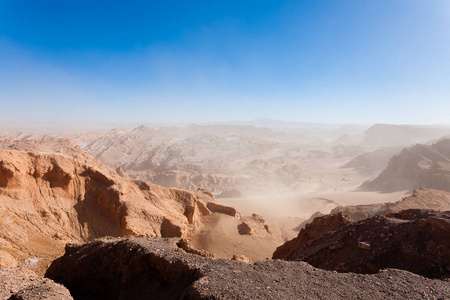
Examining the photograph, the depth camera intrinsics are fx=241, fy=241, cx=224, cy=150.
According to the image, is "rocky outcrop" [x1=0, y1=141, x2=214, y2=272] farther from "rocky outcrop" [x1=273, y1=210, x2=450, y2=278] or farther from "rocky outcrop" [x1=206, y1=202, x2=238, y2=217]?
"rocky outcrop" [x1=273, y1=210, x2=450, y2=278]

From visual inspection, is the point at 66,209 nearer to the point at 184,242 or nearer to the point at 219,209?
the point at 184,242

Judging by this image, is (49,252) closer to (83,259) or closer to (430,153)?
(83,259)

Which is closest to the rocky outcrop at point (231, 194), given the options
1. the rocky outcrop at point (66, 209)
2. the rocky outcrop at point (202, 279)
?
the rocky outcrop at point (66, 209)

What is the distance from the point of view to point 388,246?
877 cm

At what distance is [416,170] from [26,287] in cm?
5537

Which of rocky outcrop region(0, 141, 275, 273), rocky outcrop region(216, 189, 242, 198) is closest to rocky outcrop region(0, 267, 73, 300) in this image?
rocky outcrop region(0, 141, 275, 273)

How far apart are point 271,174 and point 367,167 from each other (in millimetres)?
28894

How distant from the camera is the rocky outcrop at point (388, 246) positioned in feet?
25.7

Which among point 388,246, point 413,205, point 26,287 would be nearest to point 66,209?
point 26,287

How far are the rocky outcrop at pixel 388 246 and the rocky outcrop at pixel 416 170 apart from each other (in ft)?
122

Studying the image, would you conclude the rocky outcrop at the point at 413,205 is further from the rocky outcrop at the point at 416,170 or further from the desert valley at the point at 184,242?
the rocky outcrop at the point at 416,170

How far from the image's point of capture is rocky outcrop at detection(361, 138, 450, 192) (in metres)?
39.2

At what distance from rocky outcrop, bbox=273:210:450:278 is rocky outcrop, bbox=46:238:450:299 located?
1.55 meters

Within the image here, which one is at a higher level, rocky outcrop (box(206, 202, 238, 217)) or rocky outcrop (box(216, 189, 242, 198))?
rocky outcrop (box(206, 202, 238, 217))
